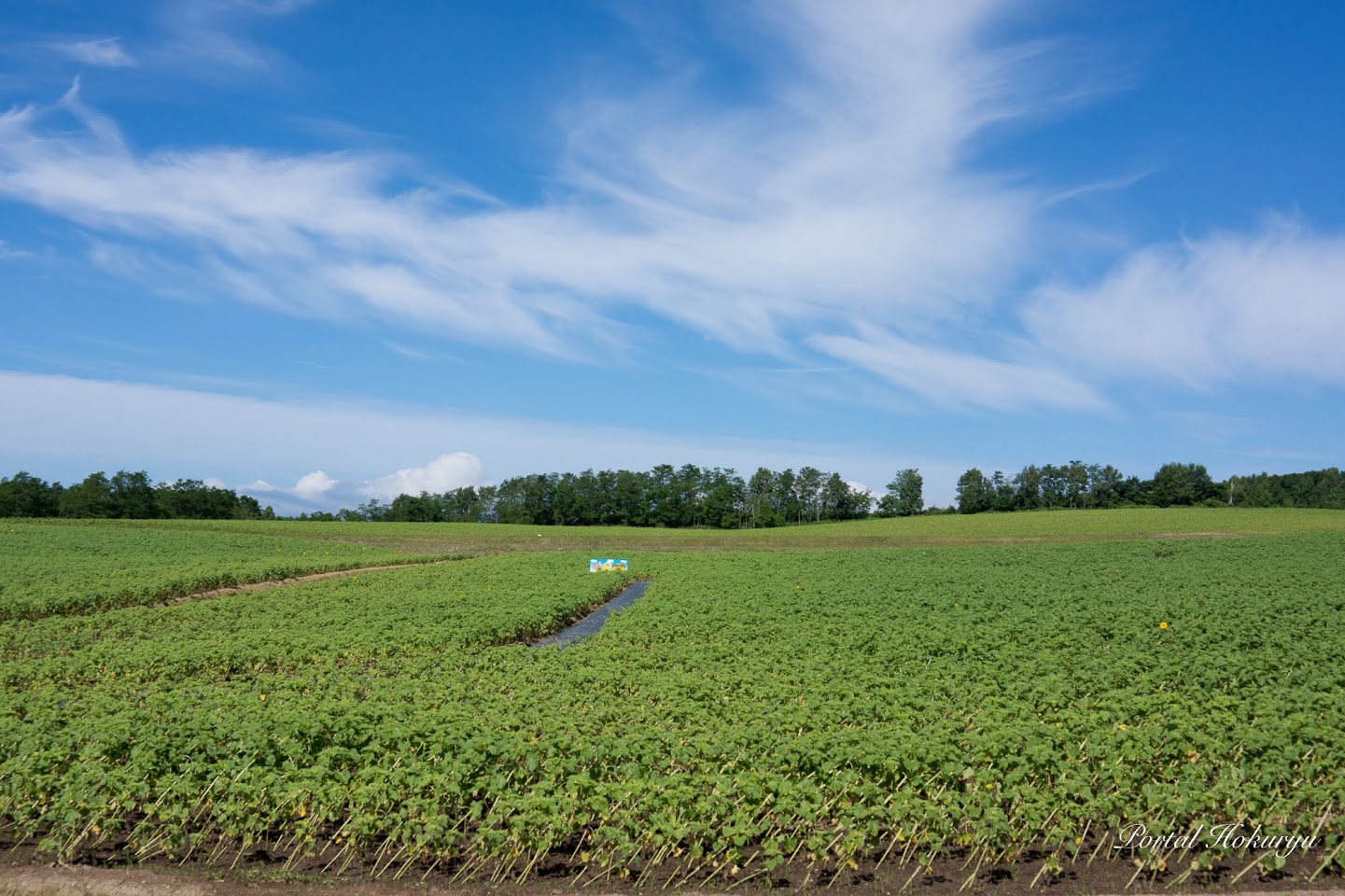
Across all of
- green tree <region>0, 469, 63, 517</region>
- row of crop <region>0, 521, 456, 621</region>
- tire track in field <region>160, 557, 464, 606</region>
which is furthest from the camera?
green tree <region>0, 469, 63, 517</region>

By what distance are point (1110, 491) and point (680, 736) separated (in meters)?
134

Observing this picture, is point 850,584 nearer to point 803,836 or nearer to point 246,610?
point 246,610

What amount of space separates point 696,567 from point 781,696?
75.2 ft

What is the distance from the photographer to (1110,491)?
126 m

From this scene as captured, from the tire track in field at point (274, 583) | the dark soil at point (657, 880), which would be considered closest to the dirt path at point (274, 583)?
the tire track in field at point (274, 583)

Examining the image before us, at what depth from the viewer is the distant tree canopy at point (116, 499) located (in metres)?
96.2

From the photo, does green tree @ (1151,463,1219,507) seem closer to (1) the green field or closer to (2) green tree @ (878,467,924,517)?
(2) green tree @ (878,467,924,517)

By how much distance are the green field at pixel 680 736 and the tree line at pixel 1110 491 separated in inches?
4298

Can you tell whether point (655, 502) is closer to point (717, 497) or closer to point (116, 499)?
point (717, 497)

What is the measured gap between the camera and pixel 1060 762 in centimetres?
827

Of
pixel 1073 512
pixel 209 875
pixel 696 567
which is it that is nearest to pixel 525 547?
pixel 696 567

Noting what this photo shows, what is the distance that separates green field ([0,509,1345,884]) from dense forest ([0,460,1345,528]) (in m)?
91.7

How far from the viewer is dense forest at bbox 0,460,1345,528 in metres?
106

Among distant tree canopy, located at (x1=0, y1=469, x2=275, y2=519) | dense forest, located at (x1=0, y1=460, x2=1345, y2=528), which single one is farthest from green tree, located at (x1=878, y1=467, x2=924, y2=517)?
distant tree canopy, located at (x1=0, y1=469, x2=275, y2=519)
